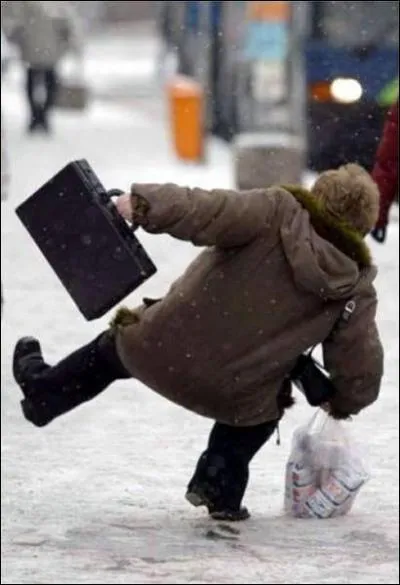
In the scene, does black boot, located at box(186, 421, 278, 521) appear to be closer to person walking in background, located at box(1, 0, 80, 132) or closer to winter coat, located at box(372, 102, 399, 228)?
winter coat, located at box(372, 102, 399, 228)

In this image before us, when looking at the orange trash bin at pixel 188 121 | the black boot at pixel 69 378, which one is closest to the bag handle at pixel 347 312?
the black boot at pixel 69 378

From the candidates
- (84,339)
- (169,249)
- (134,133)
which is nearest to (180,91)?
(134,133)

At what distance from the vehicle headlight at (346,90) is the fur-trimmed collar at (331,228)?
8123 mm

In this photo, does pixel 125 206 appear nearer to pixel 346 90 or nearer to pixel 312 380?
pixel 312 380

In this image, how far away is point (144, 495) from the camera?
26.7ft

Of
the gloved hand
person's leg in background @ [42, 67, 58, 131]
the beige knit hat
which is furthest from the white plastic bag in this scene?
person's leg in background @ [42, 67, 58, 131]

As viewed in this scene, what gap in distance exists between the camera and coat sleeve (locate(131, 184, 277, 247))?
670 cm

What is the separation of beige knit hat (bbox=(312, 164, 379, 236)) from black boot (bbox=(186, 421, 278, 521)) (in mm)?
801

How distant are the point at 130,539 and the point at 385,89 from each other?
7.98 meters

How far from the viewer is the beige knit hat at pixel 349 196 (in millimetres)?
7074

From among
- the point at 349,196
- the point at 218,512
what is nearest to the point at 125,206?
the point at 349,196

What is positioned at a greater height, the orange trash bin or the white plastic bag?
the white plastic bag

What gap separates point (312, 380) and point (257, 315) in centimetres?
34

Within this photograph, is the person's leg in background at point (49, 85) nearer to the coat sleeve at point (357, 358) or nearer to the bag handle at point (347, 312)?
the coat sleeve at point (357, 358)
